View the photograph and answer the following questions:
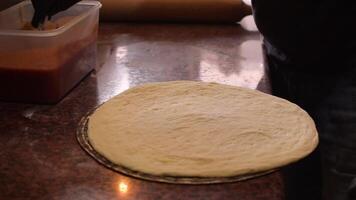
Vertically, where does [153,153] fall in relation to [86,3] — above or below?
below

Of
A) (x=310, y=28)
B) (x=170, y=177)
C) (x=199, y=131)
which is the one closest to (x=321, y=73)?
(x=310, y=28)

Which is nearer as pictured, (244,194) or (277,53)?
(244,194)

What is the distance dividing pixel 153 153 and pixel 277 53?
18.4 inches

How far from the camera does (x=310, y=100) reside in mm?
960

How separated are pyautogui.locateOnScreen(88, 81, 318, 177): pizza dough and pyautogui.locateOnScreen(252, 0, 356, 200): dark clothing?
12cm

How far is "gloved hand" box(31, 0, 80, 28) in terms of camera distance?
855mm

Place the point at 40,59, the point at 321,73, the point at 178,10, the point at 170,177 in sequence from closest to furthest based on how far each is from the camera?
the point at 170,177
the point at 40,59
the point at 321,73
the point at 178,10

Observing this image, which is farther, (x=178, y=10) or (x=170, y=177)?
(x=178, y=10)

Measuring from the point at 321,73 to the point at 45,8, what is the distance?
22.7 inches

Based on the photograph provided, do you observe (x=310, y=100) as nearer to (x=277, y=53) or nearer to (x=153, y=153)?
(x=277, y=53)

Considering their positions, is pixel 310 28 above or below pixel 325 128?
above

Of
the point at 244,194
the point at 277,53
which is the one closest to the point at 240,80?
the point at 277,53

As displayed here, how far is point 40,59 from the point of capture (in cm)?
81

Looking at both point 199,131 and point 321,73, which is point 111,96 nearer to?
point 199,131
